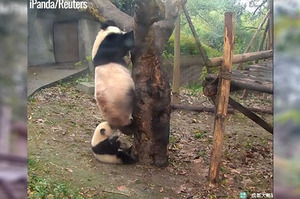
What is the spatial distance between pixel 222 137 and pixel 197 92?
35cm

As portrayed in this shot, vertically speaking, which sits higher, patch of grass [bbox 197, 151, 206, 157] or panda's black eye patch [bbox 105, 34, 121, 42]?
panda's black eye patch [bbox 105, 34, 121, 42]

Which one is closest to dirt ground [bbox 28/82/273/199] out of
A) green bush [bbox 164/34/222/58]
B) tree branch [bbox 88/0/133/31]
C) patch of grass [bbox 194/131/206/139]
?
patch of grass [bbox 194/131/206/139]

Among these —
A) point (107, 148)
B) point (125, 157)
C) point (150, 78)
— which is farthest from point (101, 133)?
point (150, 78)

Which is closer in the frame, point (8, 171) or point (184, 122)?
point (8, 171)

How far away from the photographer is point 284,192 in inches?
104

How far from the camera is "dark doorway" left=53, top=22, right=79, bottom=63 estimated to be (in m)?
→ 2.66

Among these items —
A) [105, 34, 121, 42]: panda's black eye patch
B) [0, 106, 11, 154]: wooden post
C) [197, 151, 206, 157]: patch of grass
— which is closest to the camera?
[0, 106, 11, 154]: wooden post

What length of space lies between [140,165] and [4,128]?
2.77ft

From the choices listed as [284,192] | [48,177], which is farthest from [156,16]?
[284,192]

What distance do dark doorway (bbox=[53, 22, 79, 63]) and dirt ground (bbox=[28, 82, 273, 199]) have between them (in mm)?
176

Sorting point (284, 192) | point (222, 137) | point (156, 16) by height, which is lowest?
point (284, 192)

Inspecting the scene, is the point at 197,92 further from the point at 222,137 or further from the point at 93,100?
the point at 93,100

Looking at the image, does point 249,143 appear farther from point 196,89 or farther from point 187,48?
point 187,48

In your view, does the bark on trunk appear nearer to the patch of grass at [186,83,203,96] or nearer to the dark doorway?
the patch of grass at [186,83,203,96]
